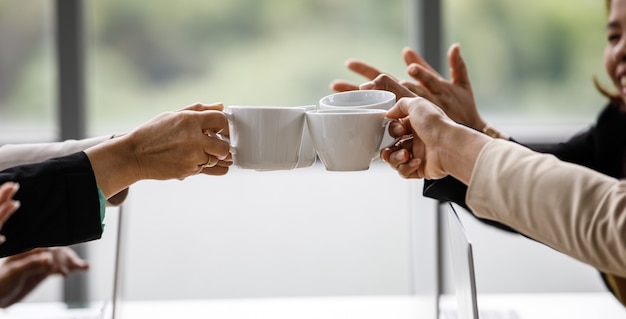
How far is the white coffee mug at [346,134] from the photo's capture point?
1040 mm

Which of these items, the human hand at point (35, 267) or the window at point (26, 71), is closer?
the human hand at point (35, 267)

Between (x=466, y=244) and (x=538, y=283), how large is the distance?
1.78m

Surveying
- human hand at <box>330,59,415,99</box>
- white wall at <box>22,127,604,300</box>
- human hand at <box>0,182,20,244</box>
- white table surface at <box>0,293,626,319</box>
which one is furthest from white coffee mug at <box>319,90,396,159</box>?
white wall at <box>22,127,604,300</box>

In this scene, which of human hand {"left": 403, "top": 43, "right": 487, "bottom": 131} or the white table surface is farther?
human hand {"left": 403, "top": 43, "right": 487, "bottom": 131}

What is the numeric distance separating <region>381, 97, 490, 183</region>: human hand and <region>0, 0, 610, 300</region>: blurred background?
1.52 meters

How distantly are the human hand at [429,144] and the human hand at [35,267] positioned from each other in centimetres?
59

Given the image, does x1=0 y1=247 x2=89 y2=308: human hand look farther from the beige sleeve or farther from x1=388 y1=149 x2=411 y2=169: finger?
the beige sleeve

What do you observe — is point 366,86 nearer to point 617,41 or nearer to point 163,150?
point 163,150

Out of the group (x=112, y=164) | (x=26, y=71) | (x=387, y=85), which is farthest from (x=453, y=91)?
Result: (x=26, y=71)

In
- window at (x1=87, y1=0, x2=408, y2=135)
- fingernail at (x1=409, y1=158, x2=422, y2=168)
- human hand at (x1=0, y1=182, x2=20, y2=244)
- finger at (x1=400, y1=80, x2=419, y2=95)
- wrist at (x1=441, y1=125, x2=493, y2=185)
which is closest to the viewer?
human hand at (x1=0, y1=182, x2=20, y2=244)

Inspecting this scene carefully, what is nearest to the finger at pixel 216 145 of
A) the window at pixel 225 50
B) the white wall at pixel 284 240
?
the white wall at pixel 284 240

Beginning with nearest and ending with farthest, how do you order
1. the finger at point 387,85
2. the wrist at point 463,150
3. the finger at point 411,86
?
the wrist at point 463,150, the finger at point 387,85, the finger at point 411,86

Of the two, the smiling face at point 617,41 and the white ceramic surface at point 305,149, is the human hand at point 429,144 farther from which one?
the smiling face at point 617,41

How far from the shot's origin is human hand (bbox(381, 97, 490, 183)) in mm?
1023
